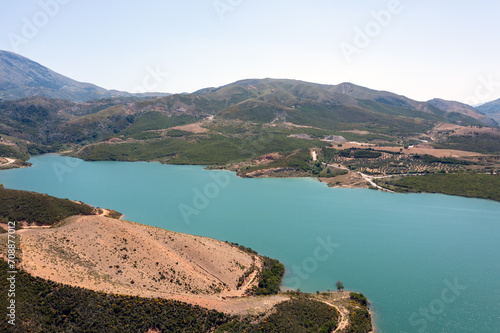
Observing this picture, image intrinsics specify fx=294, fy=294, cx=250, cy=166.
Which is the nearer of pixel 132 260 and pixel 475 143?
pixel 132 260

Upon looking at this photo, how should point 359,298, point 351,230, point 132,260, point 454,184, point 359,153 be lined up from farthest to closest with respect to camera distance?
point 359,153 < point 454,184 < point 351,230 < point 132,260 < point 359,298

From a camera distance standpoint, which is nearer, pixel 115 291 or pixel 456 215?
pixel 115 291

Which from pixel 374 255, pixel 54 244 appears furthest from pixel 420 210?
pixel 54 244

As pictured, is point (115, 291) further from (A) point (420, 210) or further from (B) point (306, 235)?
(A) point (420, 210)

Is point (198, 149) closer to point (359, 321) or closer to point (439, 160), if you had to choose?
point (439, 160)

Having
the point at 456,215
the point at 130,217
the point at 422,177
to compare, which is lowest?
the point at 130,217

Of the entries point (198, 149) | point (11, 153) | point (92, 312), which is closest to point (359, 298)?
point (92, 312)

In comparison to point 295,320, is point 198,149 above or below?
above
